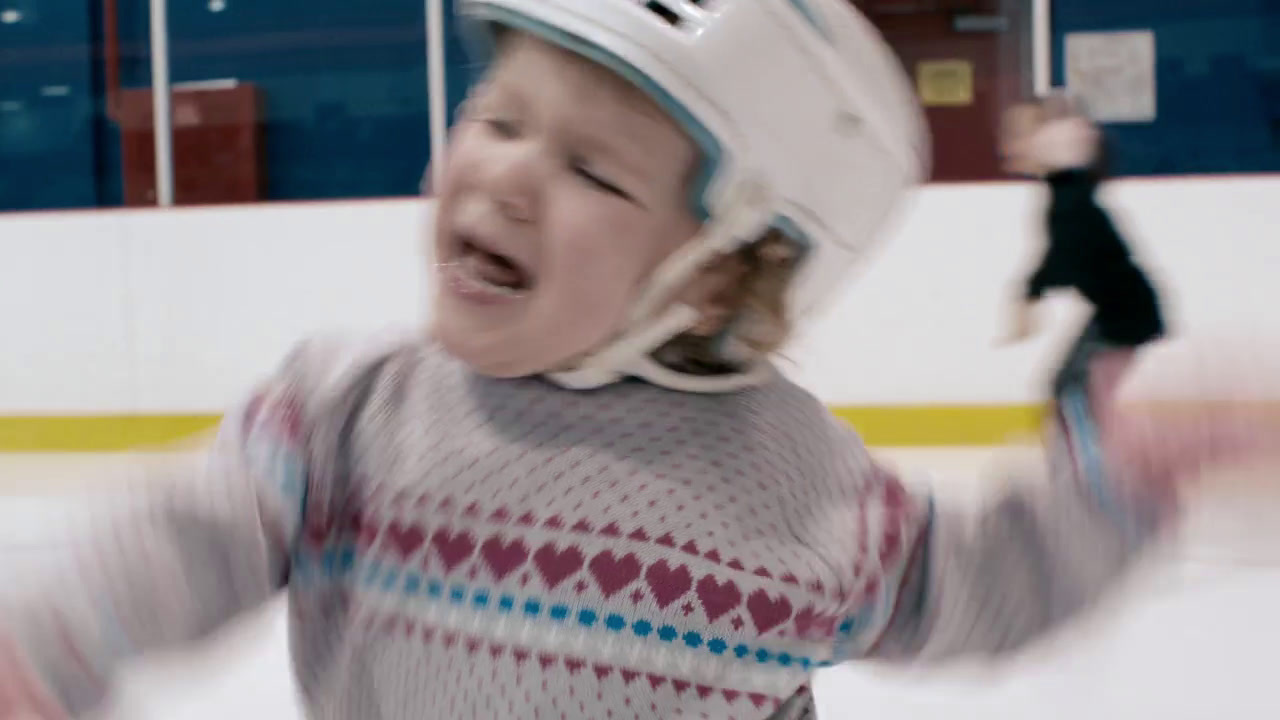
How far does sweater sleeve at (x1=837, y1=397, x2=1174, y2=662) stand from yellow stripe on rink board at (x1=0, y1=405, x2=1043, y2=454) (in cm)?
203

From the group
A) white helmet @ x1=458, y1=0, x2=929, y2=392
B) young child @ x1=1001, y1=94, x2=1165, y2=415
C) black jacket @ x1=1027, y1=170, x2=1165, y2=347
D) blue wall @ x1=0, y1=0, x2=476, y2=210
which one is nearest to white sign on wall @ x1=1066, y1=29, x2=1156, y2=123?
young child @ x1=1001, y1=94, x2=1165, y2=415

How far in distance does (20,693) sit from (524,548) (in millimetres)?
180

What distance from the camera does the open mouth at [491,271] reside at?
1.63ft

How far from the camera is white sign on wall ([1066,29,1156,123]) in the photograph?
335 centimetres

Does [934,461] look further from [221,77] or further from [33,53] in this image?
[33,53]

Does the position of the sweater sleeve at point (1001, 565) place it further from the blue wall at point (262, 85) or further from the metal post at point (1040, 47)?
the blue wall at point (262, 85)

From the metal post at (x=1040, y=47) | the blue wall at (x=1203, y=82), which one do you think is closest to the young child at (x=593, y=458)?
the metal post at (x=1040, y=47)

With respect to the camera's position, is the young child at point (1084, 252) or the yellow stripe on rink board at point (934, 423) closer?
the young child at point (1084, 252)

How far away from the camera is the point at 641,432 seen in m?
0.51

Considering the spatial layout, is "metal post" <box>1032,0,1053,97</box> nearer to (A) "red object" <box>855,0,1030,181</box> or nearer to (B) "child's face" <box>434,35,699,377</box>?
(A) "red object" <box>855,0,1030,181</box>

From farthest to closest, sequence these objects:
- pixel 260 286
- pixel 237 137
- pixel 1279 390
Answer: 1. pixel 237 137
2. pixel 260 286
3. pixel 1279 390

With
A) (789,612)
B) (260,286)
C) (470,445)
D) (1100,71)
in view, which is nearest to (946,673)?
(789,612)

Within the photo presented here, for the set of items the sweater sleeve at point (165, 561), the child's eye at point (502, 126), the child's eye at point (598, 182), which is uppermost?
the child's eye at point (502, 126)

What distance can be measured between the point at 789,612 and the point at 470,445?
5.7 inches
